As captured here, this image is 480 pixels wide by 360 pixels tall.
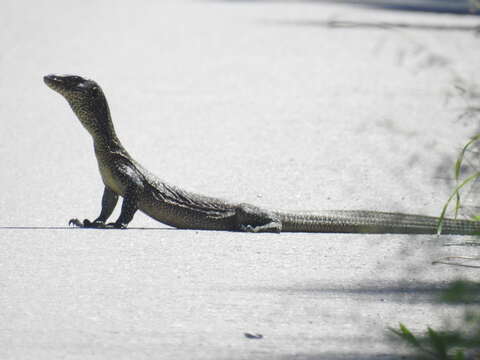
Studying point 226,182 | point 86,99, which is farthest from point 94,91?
point 226,182

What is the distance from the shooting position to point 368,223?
714 cm

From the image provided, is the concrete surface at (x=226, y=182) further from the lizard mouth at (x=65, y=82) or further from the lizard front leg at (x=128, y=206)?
the lizard mouth at (x=65, y=82)

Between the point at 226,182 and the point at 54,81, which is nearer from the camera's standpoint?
the point at 54,81

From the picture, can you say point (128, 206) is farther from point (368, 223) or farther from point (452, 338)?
point (452, 338)

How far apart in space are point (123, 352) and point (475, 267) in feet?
8.43

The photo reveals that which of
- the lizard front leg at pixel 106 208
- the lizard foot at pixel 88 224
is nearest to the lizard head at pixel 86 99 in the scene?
the lizard front leg at pixel 106 208

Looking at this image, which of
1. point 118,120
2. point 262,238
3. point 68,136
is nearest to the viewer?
point 262,238

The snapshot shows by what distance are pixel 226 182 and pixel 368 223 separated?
1985 millimetres

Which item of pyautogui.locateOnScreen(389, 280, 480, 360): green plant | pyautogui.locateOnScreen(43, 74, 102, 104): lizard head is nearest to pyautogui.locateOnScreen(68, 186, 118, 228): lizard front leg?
pyautogui.locateOnScreen(43, 74, 102, 104): lizard head

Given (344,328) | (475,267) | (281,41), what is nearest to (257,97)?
(281,41)

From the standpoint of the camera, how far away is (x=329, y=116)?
12203 mm

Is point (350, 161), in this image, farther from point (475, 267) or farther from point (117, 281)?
point (117, 281)

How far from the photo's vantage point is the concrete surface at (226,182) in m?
4.83

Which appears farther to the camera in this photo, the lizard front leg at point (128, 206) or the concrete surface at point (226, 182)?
the lizard front leg at point (128, 206)
